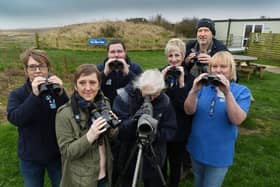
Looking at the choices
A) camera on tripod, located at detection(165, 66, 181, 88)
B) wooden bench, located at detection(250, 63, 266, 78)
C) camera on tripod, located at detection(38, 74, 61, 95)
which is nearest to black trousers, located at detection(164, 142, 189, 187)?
camera on tripod, located at detection(165, 66, 181, 88)

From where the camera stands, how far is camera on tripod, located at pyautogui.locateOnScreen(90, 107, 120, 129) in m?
1.71

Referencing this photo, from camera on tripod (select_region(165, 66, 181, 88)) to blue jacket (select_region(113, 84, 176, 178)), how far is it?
0.97 ft

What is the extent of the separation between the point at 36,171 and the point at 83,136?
30.6 inches

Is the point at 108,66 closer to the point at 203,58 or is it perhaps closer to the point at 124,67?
the point at 124,67

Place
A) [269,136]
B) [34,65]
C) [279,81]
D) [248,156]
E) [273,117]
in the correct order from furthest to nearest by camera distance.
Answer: [279,81] → [273,117] → [269,136] → [248,156] → [34,65]

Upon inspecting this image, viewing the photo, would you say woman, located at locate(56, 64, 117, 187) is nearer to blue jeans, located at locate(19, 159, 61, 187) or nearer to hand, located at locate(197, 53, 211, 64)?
blue jeans, located at locate(19, 159, 61, 187)

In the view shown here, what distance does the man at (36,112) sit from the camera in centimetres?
196

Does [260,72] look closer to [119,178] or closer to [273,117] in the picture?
[273,117]

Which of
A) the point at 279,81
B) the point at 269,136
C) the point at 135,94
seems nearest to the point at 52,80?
the point at 135,94

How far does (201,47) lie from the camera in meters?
2.96

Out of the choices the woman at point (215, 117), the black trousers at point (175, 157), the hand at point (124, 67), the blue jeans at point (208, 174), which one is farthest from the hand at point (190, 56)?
the blue jeans at point (208, 174)

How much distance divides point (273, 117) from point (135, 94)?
505 centimetres

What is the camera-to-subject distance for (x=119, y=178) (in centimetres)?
236

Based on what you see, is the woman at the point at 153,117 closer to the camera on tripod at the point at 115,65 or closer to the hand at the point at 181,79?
the hand at the point at 181,79
